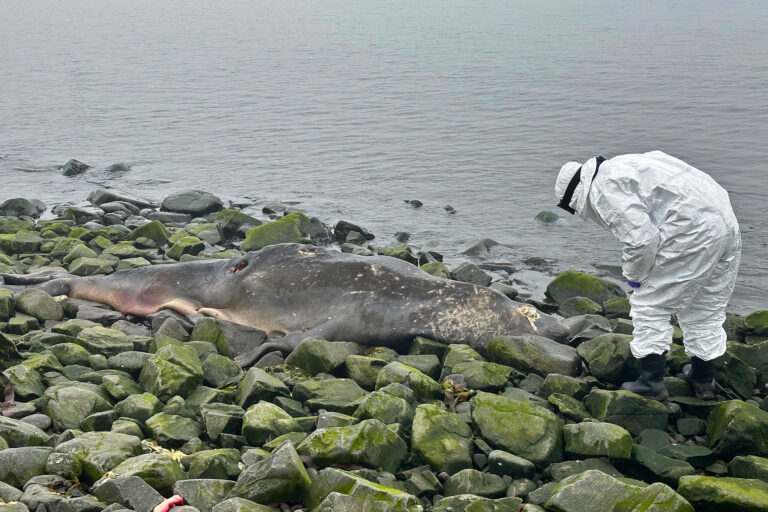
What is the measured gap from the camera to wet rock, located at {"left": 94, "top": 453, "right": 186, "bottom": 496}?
5177mm

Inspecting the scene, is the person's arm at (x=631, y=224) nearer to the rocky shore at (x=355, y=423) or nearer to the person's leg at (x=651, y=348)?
the person's leg at (x=651, y=348)

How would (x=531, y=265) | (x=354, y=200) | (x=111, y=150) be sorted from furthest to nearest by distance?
(x=111, y=150) < (x=354, y=200) < (x=531, y=265)

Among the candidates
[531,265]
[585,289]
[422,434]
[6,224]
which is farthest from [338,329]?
[6,224]

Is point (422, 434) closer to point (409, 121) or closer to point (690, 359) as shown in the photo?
point (690, 359)

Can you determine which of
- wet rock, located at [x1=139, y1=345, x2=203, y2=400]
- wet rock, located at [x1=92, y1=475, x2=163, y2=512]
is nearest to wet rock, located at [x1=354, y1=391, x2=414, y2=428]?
wet rock, located at [x1=139, y1=345, x2=203, y2=400]

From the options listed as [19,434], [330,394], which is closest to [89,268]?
[330,394]

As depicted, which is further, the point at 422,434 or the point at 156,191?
the point at 156,191

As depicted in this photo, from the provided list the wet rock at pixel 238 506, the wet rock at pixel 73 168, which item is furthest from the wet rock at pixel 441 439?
the wet rock at pixel 73 168

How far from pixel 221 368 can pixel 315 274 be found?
233 cm

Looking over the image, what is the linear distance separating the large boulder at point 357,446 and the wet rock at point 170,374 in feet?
5.83

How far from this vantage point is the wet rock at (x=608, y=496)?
493cm

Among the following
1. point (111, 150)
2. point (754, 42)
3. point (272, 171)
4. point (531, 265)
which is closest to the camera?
point (531, 265)

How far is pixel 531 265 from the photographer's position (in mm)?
14312

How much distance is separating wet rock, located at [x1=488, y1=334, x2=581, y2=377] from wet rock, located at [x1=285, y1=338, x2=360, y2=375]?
154 cm
